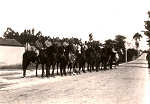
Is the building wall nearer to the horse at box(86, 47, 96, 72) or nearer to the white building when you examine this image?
the white building

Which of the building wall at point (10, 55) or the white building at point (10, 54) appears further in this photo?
the white building at point (10, 54)

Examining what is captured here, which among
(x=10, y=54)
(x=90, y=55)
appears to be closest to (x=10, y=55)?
(x=10, y=54)

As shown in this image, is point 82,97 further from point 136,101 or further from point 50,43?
point 50,43

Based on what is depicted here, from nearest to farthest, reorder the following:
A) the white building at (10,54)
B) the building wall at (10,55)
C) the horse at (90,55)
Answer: the horse at (90,55) → the building wall at (10,55) → the white building at (10,54)

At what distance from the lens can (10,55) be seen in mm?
54219

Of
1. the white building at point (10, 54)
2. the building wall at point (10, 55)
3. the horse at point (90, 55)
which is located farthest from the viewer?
the white building at point (10, 54)

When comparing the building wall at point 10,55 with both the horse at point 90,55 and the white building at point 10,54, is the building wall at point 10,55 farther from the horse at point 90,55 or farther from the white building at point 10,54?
the horse at point 90,55

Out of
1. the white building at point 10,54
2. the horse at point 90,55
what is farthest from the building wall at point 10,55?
the horse at point 90,55

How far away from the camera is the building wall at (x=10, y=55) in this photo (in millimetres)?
52700

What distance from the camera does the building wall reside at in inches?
2075

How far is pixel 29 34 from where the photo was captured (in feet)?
343

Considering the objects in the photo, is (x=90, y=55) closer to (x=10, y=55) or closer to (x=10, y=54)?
(x=10, y=55)

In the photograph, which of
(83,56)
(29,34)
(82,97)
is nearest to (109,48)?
(83,56)

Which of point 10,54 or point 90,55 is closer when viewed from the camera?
point 90,55
